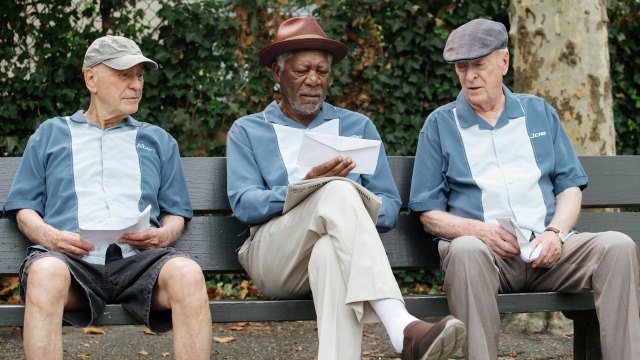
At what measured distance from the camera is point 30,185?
4.46 meters

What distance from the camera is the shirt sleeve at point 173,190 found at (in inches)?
183

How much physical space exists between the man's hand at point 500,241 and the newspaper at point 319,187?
0.55 meters

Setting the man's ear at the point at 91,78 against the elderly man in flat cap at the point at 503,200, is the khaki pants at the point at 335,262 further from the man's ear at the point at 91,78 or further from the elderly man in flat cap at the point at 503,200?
the man's ear at the point at 91,78

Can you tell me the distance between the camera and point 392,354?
5.79 meters

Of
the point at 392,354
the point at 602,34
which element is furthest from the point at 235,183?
the point at 602,34

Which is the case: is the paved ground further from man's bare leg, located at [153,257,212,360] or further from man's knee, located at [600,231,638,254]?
man's bare leg, located at [153,257,212,360]

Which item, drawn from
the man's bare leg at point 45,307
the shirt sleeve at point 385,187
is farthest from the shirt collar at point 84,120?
the shirt sleeve at point 385,187

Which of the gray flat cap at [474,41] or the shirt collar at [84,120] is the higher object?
the gray flat cap at [474,41]

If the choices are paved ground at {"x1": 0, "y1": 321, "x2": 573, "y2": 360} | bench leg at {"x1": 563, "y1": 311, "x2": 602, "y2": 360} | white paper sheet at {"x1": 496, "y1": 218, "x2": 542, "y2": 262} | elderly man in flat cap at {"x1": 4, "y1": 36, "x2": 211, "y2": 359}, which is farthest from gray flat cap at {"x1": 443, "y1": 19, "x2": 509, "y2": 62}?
paved ground at {"x1": 0, "y1": 321, "x2": 573, "y2": 360}

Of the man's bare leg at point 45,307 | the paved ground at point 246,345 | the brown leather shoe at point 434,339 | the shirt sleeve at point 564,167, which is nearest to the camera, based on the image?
the brown leather shoe at point 434,339

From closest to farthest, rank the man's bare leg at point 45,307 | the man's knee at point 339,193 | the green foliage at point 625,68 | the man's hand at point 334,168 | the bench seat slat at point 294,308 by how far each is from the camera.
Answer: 1. the man's bare leg at point 45,307
2. the man's knee at point 339,193
3. the bench seat slat at point 294,308
4. the man's hand at point 334,168
5. the green foliage at point 625,68

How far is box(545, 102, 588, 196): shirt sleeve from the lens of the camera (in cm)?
477

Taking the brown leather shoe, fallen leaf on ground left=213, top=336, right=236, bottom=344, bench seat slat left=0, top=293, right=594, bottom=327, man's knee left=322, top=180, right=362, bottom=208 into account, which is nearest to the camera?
the brown leather shoe

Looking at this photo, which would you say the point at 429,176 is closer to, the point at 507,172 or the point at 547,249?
the point at 507,172
